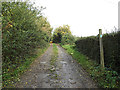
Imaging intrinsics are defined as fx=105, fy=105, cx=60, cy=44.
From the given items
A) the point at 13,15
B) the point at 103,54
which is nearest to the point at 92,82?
the point at 103,54

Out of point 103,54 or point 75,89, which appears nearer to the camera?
point 75,89

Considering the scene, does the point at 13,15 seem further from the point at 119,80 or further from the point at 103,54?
the point at 119,80

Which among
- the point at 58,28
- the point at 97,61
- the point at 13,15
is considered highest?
the point at 58,28

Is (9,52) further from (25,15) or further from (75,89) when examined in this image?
(75,89)

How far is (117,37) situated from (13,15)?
20.6 ft

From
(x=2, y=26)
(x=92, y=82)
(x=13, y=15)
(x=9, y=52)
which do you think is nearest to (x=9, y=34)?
(x=2, y=26)

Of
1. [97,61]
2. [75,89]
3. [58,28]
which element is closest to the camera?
[75,89]

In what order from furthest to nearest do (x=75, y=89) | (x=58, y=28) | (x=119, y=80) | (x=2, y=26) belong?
(x=58, y=28)
(x=2, y=26)
(x=119, y=80)
(x=75, y=89)

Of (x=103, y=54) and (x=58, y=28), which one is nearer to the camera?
(x=103, y=54)

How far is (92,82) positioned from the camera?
4.83 metres

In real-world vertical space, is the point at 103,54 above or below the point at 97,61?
above

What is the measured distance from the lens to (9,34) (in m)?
5.89

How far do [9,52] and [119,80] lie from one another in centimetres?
587

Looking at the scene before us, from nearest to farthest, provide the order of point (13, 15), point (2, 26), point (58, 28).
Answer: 1. point (2, 26)
2. point (13, 15)
3. point (58, 28)
